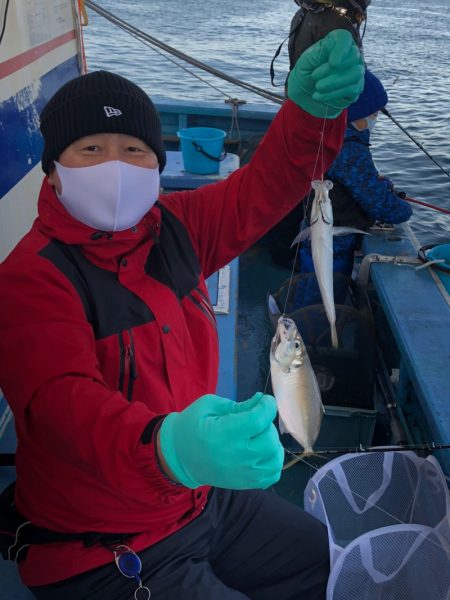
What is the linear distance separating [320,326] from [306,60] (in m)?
2.00

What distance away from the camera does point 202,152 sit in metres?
4.70

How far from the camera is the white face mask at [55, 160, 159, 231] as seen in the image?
1.57 m

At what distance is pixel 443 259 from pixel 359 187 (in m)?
0.81

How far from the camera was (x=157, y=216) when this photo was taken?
1.87 meters

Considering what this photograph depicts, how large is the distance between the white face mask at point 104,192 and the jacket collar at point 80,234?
21 millimetres

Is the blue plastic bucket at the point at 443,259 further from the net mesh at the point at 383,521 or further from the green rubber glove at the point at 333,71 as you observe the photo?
the green rubber glove at the point at 333,71

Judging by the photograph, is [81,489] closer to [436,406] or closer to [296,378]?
[296,378]

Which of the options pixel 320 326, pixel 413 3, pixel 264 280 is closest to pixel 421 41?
pixel 413 3

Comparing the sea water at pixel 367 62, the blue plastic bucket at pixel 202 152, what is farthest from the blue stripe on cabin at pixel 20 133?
the sea water at pixel 367 62

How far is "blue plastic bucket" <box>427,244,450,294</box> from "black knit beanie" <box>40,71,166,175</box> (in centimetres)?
272

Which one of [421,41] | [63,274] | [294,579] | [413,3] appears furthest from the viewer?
[413,3]

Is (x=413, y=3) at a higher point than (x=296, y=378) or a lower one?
lower

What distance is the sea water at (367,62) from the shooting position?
1109 cm

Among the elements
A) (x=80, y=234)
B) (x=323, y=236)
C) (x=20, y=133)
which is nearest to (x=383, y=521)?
(x=323, y=236)
